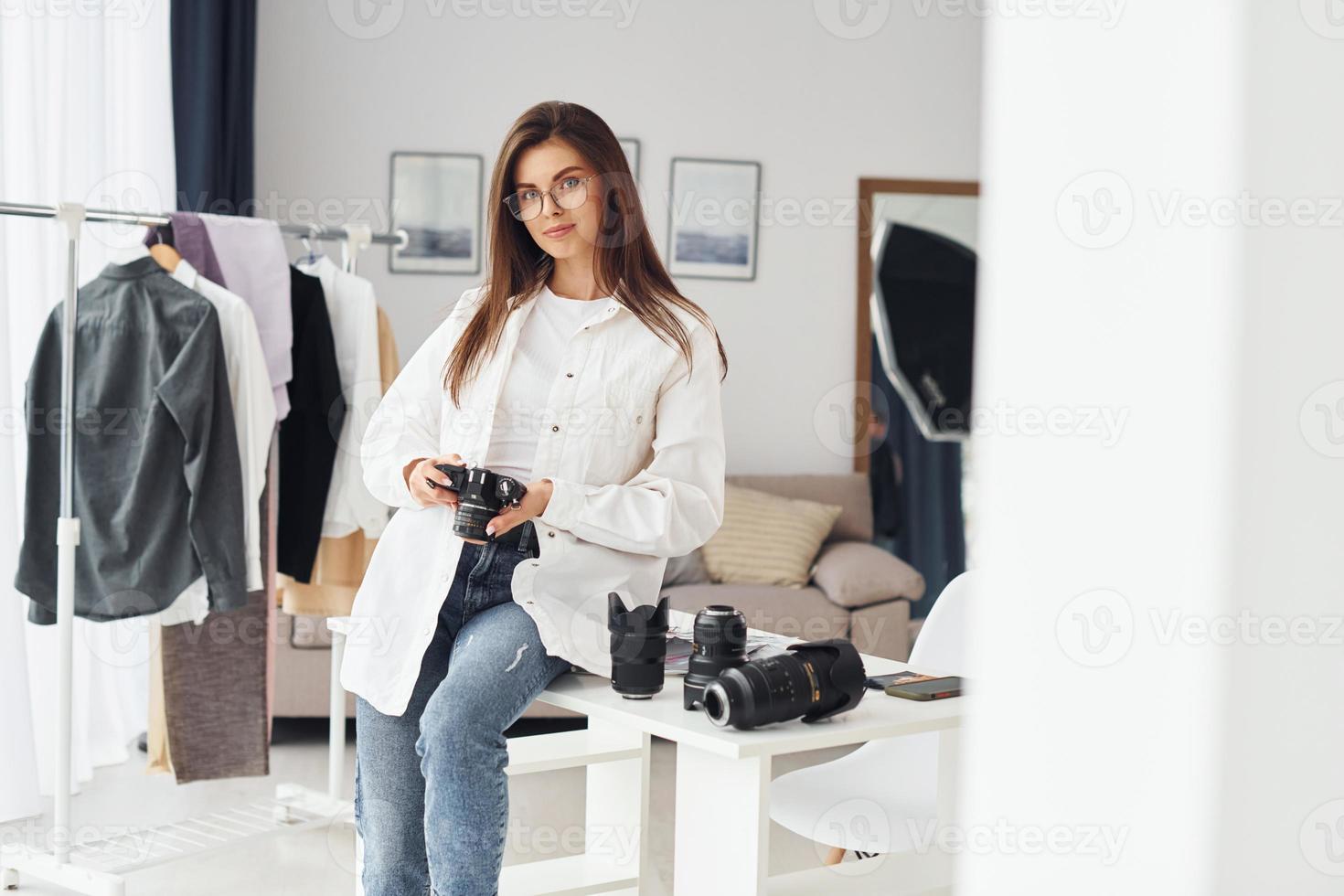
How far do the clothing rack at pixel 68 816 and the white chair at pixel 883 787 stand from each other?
1.21 metres

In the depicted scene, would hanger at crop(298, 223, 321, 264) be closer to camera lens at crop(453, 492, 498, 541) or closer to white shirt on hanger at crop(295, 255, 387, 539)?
white shirt on hanger at crop(295, 255, 387, 539)

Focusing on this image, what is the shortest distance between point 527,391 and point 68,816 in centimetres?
135

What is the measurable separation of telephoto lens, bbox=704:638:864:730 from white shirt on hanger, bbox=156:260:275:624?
1.41 meters

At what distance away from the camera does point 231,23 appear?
3826mm

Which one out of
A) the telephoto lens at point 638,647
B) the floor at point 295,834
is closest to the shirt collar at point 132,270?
the floor at point 295,834

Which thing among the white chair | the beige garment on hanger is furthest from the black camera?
the beige garment on hanger

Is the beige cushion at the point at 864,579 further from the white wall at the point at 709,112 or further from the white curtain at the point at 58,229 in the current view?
the white curtain at the point at 58,229

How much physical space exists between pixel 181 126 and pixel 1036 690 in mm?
3788

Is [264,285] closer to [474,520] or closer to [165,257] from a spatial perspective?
[165,257]

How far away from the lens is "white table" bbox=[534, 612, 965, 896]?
1333 millimetres

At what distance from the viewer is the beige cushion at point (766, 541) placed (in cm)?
379

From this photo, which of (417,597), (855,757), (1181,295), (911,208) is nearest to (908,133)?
(911,208)

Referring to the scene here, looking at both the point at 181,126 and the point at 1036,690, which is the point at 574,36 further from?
the point at 1036,690

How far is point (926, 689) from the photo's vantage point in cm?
154
